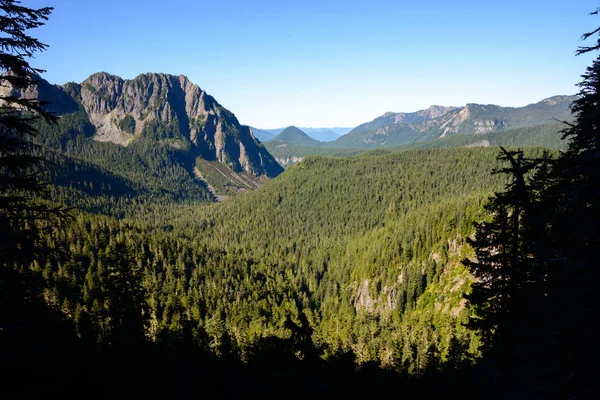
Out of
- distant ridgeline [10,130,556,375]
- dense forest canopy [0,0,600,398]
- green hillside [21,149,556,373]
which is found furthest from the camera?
green hillside [21,149,556,373]

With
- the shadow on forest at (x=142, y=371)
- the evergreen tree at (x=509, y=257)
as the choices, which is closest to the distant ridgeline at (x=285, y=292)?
the shadow on forest at (x=142, y=371)

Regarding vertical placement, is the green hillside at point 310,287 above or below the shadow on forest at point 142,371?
below

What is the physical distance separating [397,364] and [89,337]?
36.4m

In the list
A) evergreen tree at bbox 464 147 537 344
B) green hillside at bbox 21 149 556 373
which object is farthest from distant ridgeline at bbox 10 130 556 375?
evergreen tree at bbox 464 147 537 344

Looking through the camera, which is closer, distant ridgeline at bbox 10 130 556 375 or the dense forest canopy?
the dense forest canopy

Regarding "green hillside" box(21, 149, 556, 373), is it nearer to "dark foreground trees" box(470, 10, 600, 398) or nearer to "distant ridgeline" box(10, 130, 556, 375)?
"distant ridgeline" box(10, 130, 556, 375)

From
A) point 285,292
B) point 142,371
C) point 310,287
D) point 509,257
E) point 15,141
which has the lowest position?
point 310,287

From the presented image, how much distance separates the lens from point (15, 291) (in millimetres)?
14516

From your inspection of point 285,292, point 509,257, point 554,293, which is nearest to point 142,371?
point 509,257

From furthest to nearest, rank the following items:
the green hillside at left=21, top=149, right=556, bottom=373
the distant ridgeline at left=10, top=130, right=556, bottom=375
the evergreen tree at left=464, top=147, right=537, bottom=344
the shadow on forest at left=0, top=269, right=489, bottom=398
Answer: the green hillside at left=21, top=149, right=556, bottom=373, the distant ridgeline at left=10, top=130, right=556, bottom=375, the shadow on forest at left=0, top=269, right=489, bottom=398, the evergreen tree at left=464, top=147, right=537, bottom=344

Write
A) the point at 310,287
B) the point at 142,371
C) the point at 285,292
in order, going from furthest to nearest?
the point at 310,287
the point at 285,292
the point at 142,371

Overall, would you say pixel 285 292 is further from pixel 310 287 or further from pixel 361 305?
pixel 361 305

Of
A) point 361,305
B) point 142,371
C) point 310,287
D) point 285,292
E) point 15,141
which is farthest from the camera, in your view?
point 310,287

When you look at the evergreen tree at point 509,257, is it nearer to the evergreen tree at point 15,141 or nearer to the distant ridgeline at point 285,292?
the distant ridgeline at point 285,292
